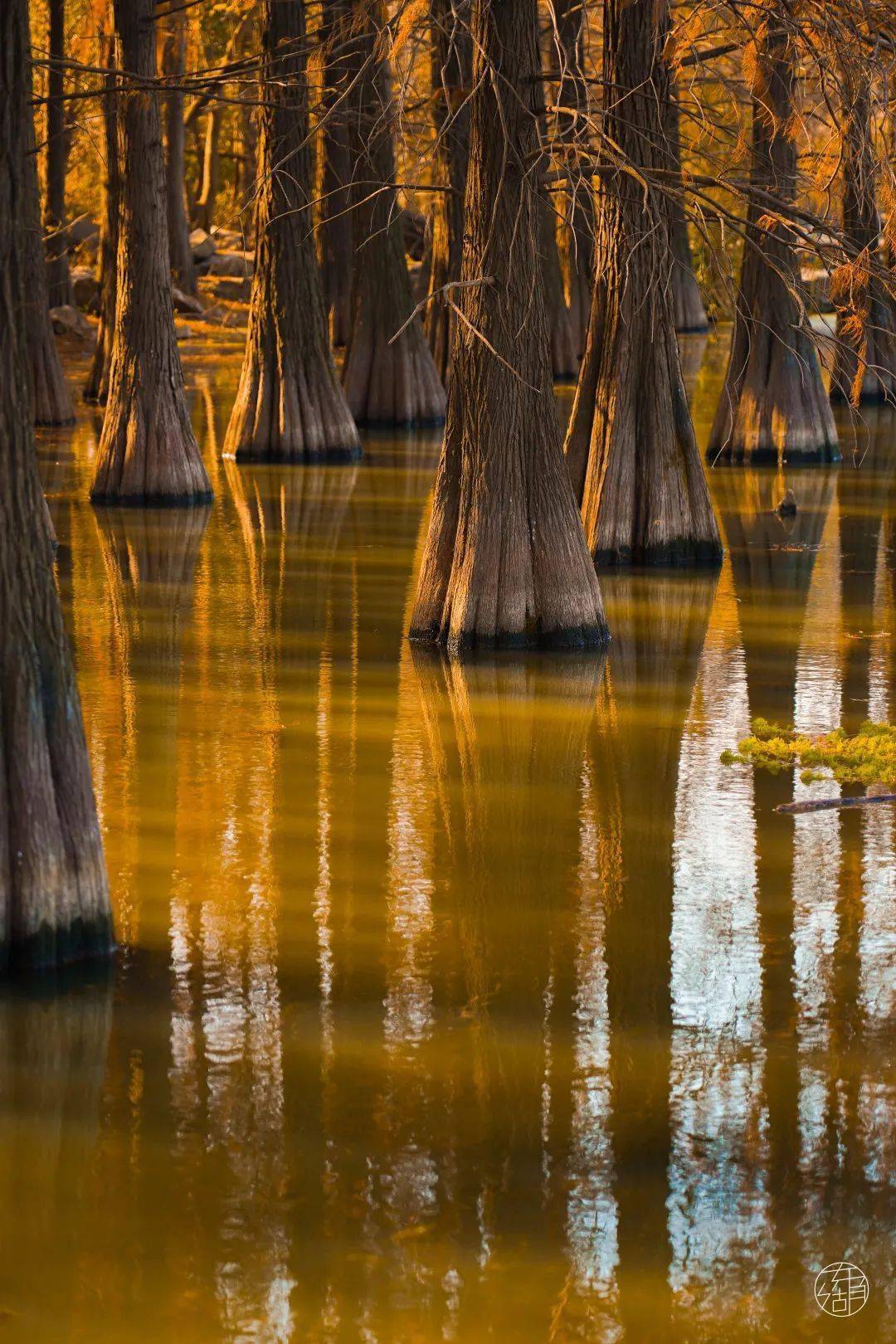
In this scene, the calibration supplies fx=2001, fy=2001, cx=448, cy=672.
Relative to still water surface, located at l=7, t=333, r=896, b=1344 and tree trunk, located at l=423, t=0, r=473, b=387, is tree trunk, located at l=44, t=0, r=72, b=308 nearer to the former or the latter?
tree trunk, located at l=423, t=0, r=473, b=387

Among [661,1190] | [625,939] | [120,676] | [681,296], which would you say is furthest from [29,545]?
[681,296]

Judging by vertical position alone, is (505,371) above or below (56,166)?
below

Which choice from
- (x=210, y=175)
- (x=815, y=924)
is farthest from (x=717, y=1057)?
(x=210, y=175)

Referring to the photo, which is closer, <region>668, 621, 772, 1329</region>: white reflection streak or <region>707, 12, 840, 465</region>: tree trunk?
<region>668, 621, 772, 1329</region>: white reflection streak

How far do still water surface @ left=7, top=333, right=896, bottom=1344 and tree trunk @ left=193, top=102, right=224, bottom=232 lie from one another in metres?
37.0

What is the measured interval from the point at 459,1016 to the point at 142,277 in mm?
12506

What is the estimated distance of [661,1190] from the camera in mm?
5980

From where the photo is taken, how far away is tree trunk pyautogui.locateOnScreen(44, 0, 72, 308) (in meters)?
26.6

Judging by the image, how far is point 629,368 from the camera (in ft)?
49.8

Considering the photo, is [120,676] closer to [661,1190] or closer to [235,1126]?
[235,1126]

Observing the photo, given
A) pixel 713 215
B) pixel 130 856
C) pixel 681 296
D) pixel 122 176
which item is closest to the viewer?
pixel 130 856

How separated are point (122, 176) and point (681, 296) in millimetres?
32475

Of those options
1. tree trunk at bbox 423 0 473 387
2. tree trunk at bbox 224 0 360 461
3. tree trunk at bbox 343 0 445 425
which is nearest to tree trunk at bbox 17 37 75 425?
tree trunk at bbox 224 0 360 461

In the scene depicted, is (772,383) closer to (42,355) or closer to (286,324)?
(286,324)
